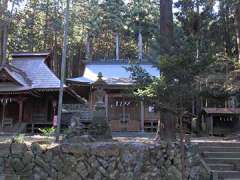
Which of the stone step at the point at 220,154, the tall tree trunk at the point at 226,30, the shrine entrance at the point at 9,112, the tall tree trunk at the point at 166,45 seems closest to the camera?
the tall tree trunk at the point at 166,45

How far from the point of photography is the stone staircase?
36.8 feet

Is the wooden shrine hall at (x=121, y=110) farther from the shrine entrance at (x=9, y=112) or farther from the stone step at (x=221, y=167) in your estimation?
the stone step at (x=221, y=167)

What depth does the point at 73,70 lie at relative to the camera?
45688mm

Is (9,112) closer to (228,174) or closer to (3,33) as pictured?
(3,33)

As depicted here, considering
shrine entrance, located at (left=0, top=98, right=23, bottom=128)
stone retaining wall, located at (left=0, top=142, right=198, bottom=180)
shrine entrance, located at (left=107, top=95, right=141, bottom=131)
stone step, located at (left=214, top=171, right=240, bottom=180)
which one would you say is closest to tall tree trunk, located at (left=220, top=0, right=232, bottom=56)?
shrine entrance, located at (left=107, top=95, right=141, bottom=131)

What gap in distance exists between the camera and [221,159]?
12062 millimetres

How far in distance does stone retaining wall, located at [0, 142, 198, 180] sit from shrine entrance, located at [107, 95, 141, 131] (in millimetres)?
11494

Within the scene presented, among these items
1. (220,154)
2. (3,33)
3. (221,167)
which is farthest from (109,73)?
(221,167)

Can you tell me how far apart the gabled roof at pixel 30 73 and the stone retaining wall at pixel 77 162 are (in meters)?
12.7

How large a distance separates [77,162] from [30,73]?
1613 cm

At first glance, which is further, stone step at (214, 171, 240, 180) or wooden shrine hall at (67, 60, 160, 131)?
wooden shrine hall at (67, 60, 160, 131)

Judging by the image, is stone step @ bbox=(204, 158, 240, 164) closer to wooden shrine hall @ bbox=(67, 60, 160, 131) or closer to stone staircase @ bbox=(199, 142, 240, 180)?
stone staircase @ bbox=(199, 142, 240, 180)

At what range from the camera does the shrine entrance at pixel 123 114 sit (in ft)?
74.0

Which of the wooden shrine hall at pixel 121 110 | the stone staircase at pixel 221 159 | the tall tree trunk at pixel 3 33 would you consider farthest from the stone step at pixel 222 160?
the tall tree trunk at pixel 3 33
